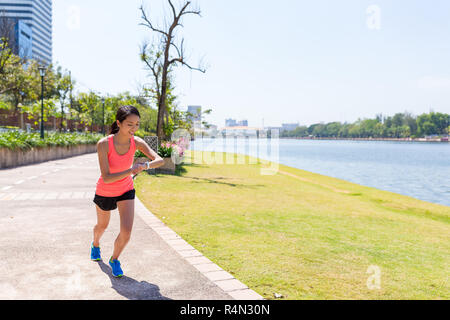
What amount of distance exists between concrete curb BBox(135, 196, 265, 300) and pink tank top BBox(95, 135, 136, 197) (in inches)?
54.7

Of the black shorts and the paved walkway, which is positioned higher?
the black shorts

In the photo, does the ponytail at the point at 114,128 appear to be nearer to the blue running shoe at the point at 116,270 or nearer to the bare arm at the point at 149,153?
the bare arm at the point at 149,153

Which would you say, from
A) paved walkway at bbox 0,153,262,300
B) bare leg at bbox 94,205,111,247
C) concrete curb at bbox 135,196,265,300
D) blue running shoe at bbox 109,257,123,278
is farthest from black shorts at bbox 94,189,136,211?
concrete curb at bbox 135,196,265,300

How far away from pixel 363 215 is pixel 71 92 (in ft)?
186

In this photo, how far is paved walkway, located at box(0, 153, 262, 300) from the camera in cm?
380

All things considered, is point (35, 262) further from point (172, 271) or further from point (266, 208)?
point (266, 208)

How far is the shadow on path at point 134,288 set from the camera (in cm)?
370

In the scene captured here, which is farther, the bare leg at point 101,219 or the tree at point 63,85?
the tree at point 63,85

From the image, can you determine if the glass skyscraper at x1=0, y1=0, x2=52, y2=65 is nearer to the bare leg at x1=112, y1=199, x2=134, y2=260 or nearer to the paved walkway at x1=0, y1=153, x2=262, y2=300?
the paved walkway at x1=0, y1=153, x2=262, y2=300

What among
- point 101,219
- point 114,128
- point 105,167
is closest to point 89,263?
point 101,219

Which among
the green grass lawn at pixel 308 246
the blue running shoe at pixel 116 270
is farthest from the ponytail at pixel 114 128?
the green grass lawn at pixel 308 246

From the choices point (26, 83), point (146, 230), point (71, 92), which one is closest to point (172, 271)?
point (146, 230)

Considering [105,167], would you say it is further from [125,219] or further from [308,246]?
[308,246]

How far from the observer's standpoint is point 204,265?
15.4 ft
